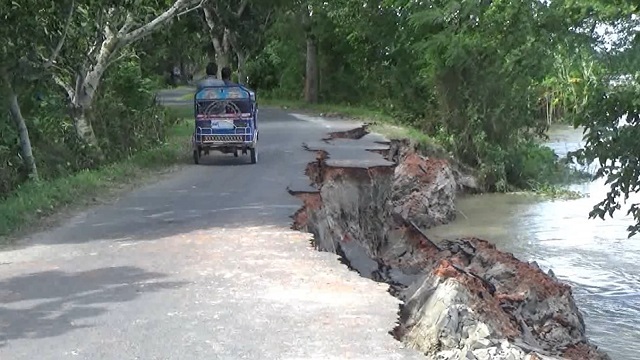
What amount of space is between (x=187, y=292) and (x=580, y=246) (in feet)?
42.8

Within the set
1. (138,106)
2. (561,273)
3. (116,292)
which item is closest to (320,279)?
(116,292)

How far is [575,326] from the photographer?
36.2ft

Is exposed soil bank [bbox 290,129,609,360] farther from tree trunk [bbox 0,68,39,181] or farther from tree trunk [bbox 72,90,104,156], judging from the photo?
tree trunk [bbox 0,68,39,181]

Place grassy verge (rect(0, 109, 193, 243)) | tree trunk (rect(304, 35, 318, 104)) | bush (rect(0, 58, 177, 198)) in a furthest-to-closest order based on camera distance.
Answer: tree trunk (rect(304, 35, 318, 104))
bush (rect(0, 58, 177, 198))
grassy verge (rect(0, 109, 193, 243))

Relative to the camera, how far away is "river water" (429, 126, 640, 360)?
44.1 feet

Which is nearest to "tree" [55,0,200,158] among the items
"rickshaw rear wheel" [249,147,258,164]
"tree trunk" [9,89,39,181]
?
"tree trunk" [9,89,39,181]

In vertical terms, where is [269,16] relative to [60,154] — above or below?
above

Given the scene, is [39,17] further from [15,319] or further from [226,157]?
[15,319]

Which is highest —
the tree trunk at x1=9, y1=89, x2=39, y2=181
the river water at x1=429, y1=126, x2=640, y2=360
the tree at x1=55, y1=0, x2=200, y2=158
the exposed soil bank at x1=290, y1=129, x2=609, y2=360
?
the tree at x1=55, y1=0, x2=200, y2=158

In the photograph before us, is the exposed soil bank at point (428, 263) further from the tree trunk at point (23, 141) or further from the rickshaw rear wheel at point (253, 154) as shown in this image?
the tree trunk at point (23, 141)

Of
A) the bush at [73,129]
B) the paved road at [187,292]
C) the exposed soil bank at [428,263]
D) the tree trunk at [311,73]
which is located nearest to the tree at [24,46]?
the bush at [73,129]

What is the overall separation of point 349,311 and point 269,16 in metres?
33.3

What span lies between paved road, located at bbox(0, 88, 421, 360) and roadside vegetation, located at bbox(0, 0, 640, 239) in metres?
1.74

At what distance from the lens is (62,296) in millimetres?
8406
